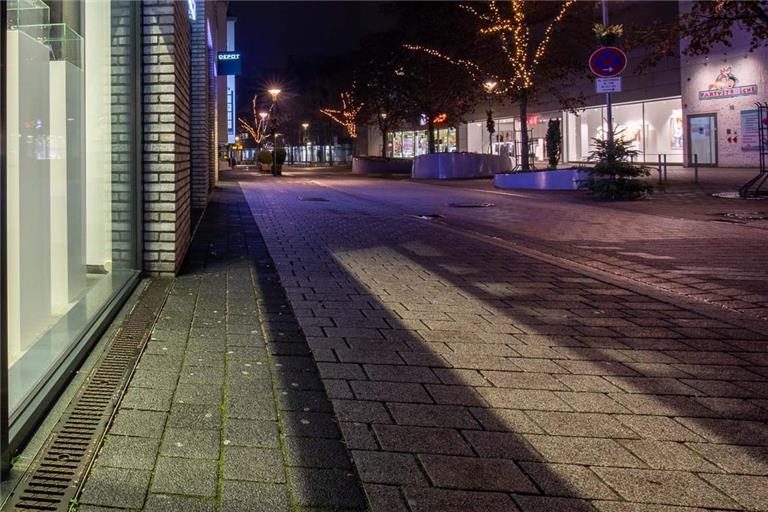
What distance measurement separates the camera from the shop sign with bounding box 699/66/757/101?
3306cm

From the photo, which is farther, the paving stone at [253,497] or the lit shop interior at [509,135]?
the lit shop interior at [509,135]

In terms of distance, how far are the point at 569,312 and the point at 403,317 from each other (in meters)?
1.40

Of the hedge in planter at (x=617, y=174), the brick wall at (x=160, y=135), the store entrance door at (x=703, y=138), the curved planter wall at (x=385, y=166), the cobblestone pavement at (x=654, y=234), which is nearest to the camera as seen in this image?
the brick wall at (x=160, y=135)

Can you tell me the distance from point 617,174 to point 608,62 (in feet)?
9.41

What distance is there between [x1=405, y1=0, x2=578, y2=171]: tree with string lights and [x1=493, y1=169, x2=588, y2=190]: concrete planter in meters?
2.03

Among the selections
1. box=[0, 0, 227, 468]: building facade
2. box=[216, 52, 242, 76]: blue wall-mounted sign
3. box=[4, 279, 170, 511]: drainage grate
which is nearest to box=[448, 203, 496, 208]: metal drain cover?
box=[0, 0, 227, 468]: building facade

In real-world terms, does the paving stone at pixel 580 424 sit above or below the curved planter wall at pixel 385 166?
below

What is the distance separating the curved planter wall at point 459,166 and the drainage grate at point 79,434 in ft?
94.1

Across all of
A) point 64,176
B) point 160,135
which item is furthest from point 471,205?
point 64,176

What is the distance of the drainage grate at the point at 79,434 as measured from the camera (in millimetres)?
2788

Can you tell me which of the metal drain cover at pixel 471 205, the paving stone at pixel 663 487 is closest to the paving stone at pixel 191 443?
the paving stone at pixel 663 487

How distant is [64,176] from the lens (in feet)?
16.0

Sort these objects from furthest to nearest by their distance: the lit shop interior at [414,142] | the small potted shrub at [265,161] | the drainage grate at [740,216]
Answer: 1. the lit shop interior at [414,142]
2. the small potted shrub at [265,161]
3. the drainage grate at [740,216]

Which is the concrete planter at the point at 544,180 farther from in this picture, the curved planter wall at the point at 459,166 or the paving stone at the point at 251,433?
the paving stone at the point at 251,433
